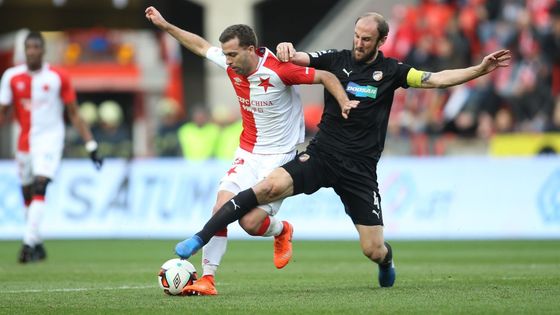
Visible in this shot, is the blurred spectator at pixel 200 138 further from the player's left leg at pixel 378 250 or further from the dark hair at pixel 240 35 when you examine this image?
the dark hair at pixel 240 35

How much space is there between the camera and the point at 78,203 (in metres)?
19.6

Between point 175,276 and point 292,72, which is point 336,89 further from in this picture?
point 175,276

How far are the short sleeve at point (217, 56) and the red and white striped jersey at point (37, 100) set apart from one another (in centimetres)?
444

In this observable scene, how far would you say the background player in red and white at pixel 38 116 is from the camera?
46.2 feet

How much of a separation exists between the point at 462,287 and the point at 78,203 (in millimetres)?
10867

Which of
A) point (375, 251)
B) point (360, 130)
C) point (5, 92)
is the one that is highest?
point (5, 92)

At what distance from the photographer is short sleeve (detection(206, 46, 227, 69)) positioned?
1020 cm

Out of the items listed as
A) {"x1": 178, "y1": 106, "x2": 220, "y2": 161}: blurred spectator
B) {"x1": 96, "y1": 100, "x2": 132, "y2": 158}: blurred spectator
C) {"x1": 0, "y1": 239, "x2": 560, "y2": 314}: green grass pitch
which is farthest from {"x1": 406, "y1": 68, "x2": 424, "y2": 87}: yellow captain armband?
{"x1": 96, "y1": 100, "x2": 132, "y2": 158}: blurred spectator

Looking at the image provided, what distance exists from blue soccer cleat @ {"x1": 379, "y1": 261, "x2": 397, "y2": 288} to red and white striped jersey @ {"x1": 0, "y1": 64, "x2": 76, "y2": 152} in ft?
18.3

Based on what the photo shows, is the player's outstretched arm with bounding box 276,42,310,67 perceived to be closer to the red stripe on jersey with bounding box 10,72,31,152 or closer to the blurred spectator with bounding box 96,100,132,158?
the red stripe on jersey with bounding box 10,72,31,152

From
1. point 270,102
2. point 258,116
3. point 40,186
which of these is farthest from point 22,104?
point 270,102

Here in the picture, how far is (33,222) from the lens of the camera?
13.8 meters

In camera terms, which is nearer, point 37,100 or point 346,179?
point 346,179

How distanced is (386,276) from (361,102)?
1.57 meters
